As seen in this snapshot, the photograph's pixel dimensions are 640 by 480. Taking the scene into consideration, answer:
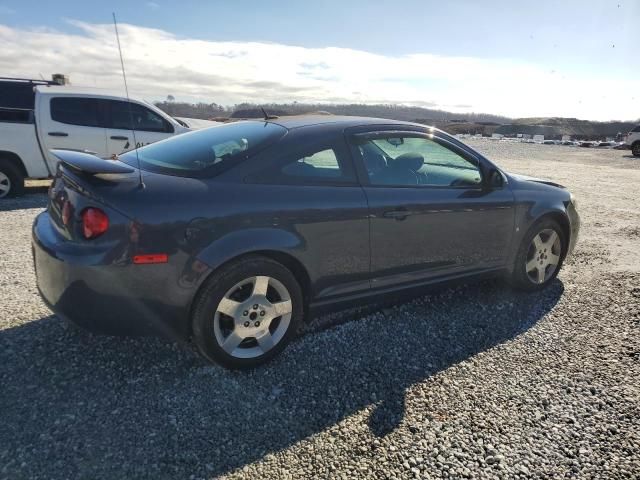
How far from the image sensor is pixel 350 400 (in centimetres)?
288

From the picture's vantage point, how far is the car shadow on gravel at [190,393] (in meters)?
2.36

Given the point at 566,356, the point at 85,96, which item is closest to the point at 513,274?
the point at 566,356

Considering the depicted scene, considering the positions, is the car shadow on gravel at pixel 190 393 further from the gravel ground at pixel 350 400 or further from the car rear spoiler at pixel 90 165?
the car rear spoiler at pixel 90 165

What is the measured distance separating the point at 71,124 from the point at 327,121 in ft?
20.8

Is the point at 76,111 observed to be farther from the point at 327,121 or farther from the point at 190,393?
the point at 190,393

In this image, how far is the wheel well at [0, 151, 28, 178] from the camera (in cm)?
787

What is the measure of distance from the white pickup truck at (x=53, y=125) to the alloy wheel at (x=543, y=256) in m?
6.56

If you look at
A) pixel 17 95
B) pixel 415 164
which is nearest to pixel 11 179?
pixel 17 95

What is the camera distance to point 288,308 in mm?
3197

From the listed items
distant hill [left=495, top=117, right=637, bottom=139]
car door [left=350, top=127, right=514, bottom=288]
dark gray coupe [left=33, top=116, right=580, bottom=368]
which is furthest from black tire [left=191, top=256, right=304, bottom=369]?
distant hill [left=495, top=117, right=637, bottom=139]

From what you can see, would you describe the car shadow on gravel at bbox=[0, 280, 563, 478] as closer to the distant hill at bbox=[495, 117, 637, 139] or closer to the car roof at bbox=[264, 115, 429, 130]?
the car roof at bbox=[264, 115, 429, 130]

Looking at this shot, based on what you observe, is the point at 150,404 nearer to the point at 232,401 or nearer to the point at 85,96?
the point at 232,401

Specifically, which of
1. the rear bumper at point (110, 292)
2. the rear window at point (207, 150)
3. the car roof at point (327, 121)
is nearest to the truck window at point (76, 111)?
the rear window at point (207, 150)

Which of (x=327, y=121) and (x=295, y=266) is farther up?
(x=327, y=121)
